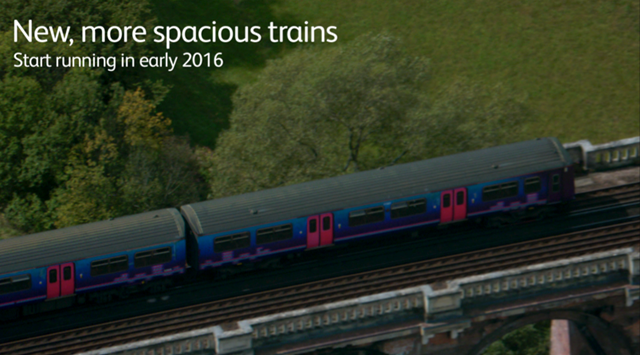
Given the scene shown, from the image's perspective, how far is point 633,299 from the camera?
125 ft

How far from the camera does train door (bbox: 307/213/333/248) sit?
4306 centimetres

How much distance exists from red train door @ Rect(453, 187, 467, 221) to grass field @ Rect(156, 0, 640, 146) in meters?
24.0

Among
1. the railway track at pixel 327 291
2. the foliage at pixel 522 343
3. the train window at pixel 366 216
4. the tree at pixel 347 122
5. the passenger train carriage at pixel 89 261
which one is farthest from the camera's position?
the foliage at pixel 522 343

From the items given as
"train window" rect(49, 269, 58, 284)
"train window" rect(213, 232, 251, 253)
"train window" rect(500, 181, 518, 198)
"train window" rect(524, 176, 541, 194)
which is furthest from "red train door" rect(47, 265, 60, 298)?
"train window" rect(524, 176, 541, 194)

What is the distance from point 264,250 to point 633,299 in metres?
15.9

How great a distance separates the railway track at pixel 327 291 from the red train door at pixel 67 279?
2.11 meters

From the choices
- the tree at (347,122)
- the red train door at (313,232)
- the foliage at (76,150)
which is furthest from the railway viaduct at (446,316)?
the foliage at (76,150)

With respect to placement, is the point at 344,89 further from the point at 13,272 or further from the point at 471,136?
the point at 13,272

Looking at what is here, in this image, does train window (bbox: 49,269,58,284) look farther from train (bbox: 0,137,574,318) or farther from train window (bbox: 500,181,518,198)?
train window (bbox: 500,181,518,198)

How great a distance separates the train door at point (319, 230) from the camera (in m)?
43.1

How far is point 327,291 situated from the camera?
134 ft

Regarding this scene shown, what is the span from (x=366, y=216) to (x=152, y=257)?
9836 millimetres

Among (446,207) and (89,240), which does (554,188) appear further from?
(89,240)

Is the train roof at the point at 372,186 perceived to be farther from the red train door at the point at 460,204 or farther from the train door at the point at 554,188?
the train door at the point at 554,188
